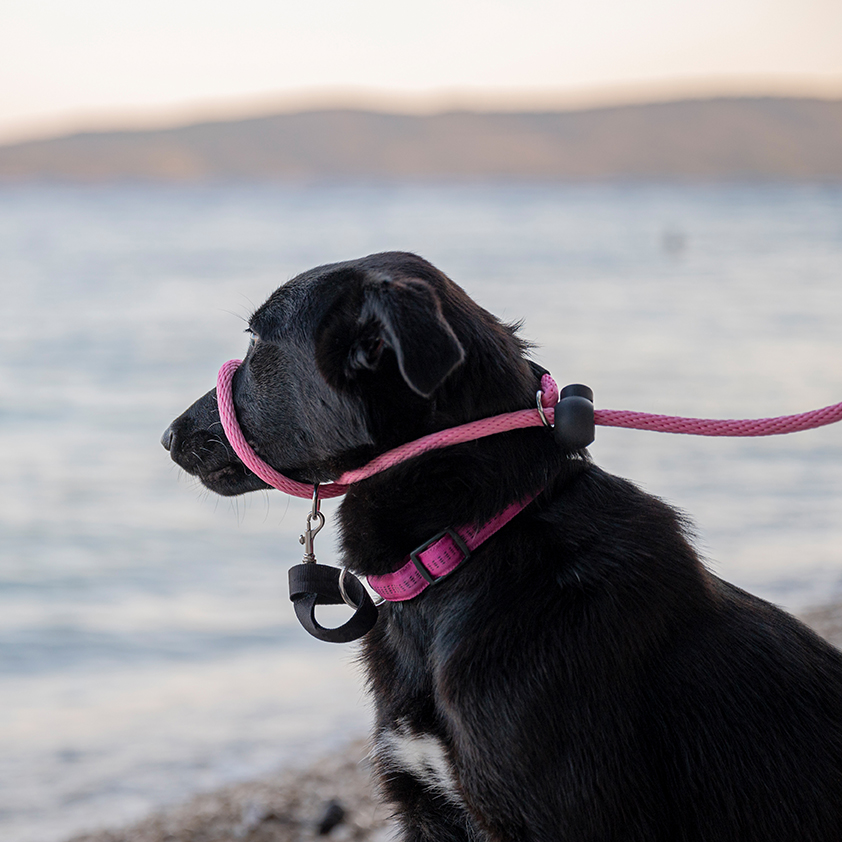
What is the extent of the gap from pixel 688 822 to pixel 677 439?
23.5 ft

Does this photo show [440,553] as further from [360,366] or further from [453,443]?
[360,366]

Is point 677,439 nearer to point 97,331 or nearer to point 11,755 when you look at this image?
point 11,755

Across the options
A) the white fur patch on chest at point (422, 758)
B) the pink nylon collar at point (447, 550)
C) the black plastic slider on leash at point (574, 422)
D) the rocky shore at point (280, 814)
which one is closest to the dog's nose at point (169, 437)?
the pink nylon collar at point (447, 550)

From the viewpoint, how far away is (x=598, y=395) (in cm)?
960

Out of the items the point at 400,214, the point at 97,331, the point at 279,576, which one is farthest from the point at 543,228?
the point at 279,576

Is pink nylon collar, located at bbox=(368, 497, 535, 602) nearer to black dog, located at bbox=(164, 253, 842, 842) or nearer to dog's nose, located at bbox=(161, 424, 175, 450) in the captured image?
black dog, located at bbox=(164, 253, 842, 842)

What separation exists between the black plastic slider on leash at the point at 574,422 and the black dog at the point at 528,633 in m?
0.08

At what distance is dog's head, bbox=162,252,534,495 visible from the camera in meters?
1.94

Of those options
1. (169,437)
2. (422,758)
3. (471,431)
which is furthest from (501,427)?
(169,437)

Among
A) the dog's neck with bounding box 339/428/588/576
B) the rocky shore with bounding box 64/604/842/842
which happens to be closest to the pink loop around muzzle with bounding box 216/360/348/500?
the dog's neck with bounding box 339/428/588/576

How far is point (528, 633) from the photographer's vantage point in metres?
1.91

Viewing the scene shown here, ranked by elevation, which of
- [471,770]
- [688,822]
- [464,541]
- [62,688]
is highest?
[464,541]

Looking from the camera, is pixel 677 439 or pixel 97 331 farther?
pixel 97 331

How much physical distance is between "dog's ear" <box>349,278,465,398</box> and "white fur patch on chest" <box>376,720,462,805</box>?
0.78 m
